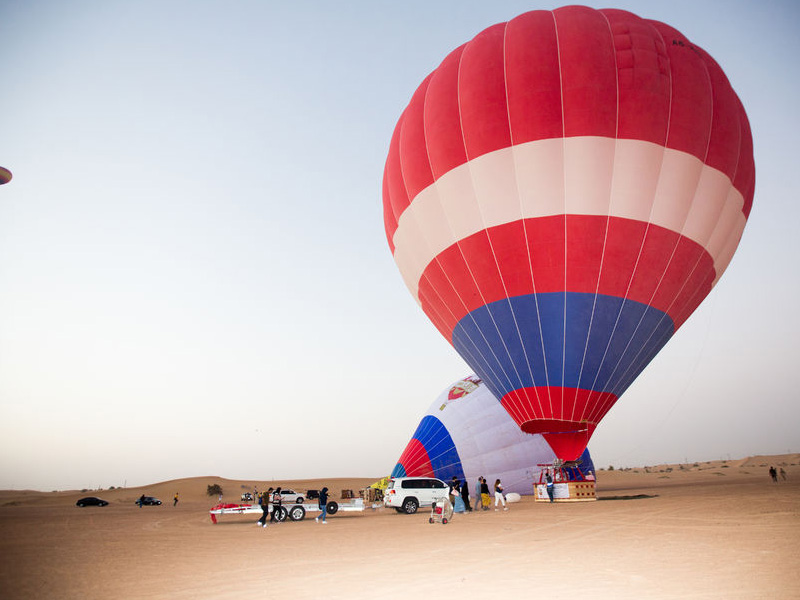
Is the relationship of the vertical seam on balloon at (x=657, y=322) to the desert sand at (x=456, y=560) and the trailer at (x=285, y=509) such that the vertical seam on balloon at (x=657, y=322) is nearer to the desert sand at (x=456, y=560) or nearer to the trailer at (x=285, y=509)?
the desert sand at (x=456, y=560)

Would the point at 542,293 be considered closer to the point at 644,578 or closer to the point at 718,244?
the point at 718,244

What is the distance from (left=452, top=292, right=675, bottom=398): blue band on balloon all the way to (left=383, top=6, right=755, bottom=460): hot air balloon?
3 cm

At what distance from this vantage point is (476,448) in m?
19.8

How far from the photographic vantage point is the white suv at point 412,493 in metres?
17.4

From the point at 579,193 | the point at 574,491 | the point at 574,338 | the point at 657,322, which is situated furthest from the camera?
the point at 574,491

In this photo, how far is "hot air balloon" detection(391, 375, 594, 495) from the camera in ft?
63.5

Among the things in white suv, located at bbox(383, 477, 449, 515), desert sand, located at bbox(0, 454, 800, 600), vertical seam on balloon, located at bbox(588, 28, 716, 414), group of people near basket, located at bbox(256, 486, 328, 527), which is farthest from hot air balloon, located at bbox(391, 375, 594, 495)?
desert sand, located at bbox(0, 454, 800, 600)

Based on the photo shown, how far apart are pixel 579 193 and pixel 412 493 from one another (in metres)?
10.8

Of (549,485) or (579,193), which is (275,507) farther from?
(579,193)

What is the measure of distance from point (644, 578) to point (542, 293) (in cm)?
840

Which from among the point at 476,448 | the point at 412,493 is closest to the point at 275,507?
the point at 412,493

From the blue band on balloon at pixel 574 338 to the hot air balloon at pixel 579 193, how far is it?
35mm

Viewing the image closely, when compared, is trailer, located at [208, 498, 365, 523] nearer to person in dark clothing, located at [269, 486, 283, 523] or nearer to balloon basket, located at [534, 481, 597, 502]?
person in dark clothing, located at [269, 486, 283, 523]

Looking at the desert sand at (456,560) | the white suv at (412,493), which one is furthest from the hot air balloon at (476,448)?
the desert sand at (456,560)
